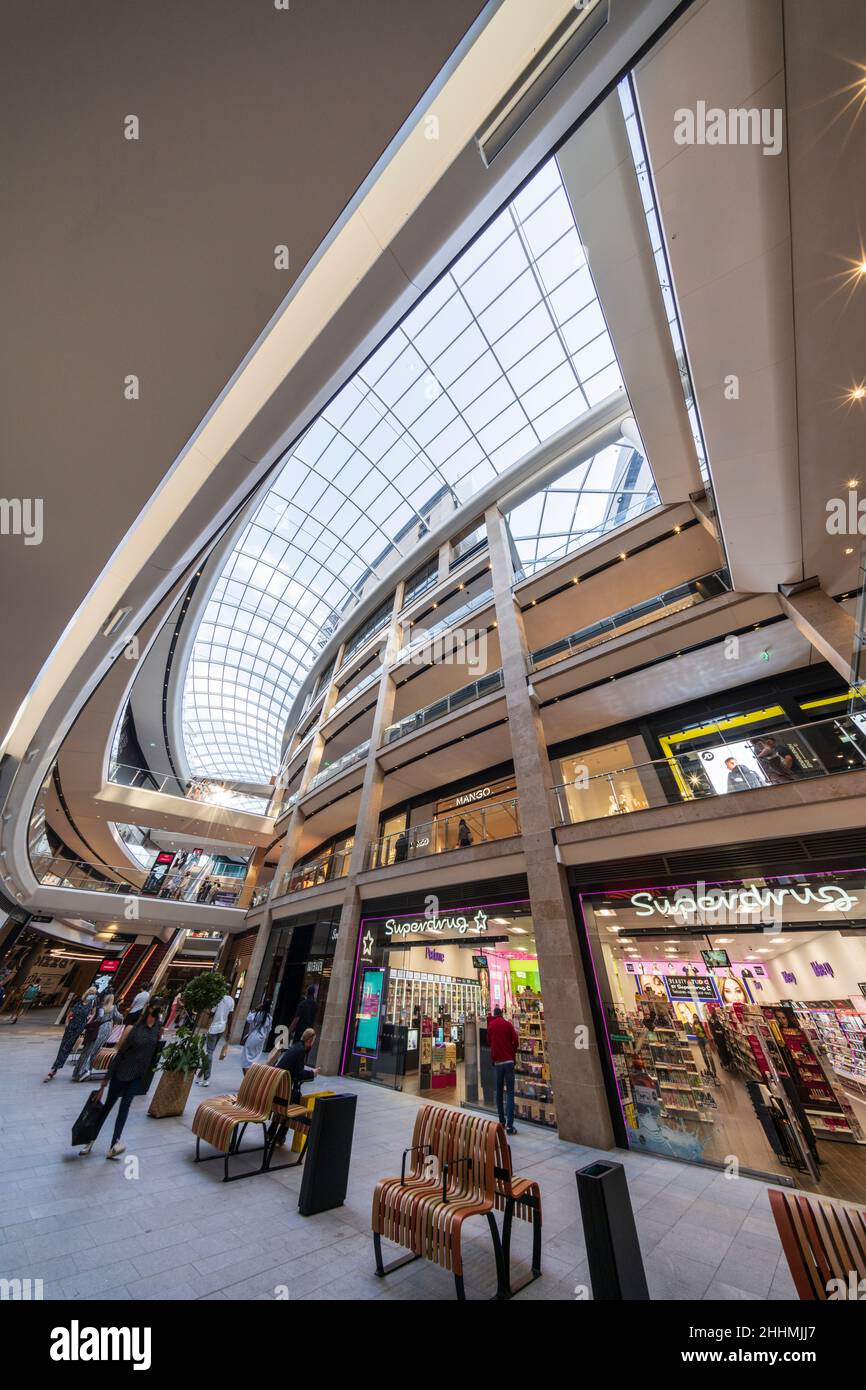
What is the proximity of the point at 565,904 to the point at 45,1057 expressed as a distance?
13746 mm

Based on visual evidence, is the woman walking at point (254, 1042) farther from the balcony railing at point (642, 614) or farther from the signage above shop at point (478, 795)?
the balcony railing at point (642, 614)

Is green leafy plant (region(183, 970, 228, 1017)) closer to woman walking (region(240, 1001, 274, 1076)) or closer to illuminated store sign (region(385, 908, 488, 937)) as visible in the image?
woman walking (region(240, 1001, 274, 1076))

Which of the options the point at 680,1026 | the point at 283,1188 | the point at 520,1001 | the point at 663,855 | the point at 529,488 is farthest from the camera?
the point at 529,488

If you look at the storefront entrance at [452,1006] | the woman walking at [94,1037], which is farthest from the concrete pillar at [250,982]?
the storefront entrance at [452,1006]

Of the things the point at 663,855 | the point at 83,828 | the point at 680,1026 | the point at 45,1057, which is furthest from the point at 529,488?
the point at 83,828

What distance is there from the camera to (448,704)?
13.8 meters

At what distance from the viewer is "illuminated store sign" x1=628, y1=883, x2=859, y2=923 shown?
21.6ft

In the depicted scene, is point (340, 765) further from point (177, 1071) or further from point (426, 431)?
point (426, 431)

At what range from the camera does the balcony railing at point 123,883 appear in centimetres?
1786

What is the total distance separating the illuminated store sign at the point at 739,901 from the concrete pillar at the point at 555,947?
1387 millimetres

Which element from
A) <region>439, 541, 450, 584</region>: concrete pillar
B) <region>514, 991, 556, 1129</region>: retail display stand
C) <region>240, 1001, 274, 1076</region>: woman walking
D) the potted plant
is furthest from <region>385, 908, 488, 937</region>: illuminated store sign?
<region>439, 541, 450, 584</region>: concrete pillar

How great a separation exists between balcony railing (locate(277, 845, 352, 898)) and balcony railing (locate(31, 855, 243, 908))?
6.23m

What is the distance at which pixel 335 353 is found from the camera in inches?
122
